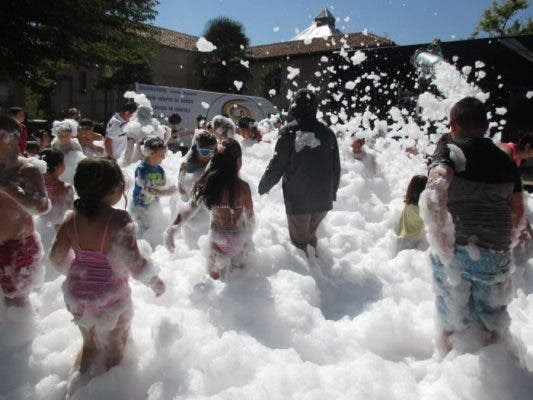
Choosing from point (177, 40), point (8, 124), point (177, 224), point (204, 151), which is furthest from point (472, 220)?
point (177, 40)

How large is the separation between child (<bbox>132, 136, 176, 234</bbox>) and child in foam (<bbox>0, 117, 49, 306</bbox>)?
191 centimetres

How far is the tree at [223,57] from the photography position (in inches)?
1519

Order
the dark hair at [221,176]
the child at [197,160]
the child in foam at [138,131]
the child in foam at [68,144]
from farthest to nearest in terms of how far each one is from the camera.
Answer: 1. the child in foam at [138,131]
2. the child in foam at [68,144]
3. the child at [197,160]
4. the dark hair at [221,176]

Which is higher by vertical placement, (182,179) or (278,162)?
(278,162)

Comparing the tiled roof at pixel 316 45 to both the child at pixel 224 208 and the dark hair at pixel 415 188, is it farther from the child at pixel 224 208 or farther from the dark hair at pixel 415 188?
the child at pixel 224 208

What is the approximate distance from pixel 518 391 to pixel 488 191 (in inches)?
45.7

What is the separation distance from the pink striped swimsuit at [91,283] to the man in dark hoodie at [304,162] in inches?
91.1

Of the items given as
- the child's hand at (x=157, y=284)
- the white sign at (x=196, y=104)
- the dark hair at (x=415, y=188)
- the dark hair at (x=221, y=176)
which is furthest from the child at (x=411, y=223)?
the white sign at (x=196, y=104)

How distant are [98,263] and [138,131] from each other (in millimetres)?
5968

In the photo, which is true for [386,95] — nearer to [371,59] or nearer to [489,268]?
[371,59]

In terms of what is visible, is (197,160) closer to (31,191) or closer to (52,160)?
(52,160)

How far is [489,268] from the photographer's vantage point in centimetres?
269

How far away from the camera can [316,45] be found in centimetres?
3291

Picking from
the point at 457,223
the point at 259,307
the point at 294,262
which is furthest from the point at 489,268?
the point at 294,262
